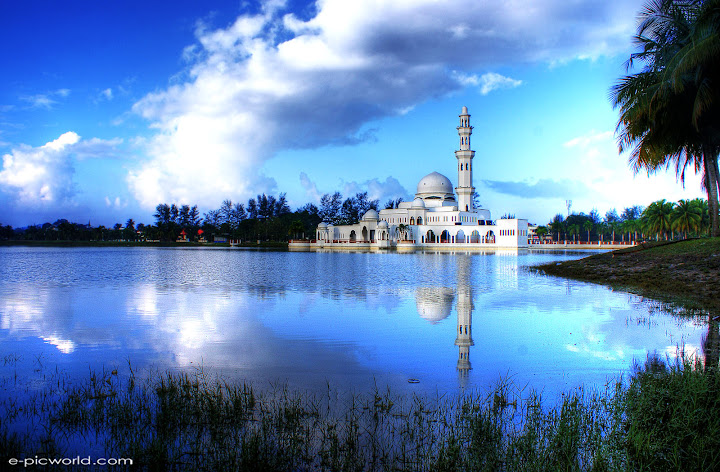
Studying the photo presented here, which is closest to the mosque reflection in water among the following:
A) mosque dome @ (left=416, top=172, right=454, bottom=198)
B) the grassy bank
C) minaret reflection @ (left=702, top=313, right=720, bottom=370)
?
minaret reflection @ (left=702, top=313, right=720, bottom=370)

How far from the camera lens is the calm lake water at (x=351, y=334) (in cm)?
761

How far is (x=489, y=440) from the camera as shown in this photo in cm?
510

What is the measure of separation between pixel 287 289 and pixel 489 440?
1484cm

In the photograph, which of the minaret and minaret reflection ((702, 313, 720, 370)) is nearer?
minaret reflection ((702, 313, 720, 370))

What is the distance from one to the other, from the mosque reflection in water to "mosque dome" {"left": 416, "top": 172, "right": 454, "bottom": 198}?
71274mm

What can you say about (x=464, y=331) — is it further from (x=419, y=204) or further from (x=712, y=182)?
(x=419, y=204)

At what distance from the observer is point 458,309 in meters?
13.9

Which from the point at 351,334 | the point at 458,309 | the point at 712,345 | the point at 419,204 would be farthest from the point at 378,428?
the point at 419,204

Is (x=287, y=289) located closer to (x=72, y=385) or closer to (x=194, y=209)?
(x=72, y=385)

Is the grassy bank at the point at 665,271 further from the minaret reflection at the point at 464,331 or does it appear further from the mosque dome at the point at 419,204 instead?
the mosque dome at the point at 419,204

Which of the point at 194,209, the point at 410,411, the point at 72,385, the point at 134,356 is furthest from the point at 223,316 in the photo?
the point at 194,209

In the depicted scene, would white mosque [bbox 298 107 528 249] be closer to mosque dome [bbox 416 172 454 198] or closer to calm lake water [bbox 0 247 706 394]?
mosque dome [bbox 416 172 454 198]

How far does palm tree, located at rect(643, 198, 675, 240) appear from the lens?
63.8 meters

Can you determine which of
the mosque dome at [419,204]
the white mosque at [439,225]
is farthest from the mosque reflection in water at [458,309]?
the mosque dome at [419,204]
